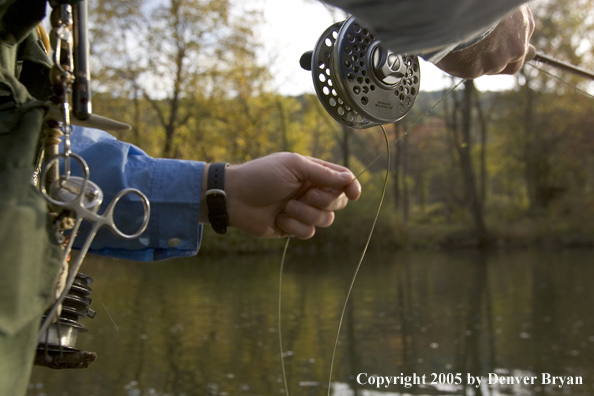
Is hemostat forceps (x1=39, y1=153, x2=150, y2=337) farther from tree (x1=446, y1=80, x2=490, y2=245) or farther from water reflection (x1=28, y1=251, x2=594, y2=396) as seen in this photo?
tree (x1=446, y1=80, x2=490, y2=245)

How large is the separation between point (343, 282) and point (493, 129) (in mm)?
17545

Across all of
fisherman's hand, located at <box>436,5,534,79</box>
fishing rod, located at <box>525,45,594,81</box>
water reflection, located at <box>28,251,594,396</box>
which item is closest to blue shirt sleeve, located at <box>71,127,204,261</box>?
fisherman's hand, located at <box>436,5,534,79</box>

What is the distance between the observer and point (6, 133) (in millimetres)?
719

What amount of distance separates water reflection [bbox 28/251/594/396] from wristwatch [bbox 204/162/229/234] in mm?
3665

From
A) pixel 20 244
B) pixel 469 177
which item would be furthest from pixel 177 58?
pixel 20 244

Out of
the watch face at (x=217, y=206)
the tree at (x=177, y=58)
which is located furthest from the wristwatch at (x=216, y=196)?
the tree at (x=177, y=58)

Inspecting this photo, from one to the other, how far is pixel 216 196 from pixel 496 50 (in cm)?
73

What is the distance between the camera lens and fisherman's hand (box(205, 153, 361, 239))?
1.51m

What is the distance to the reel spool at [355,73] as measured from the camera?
1.36 meters

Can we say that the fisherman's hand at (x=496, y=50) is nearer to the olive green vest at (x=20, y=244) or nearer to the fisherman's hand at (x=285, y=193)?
the fisherman's hand at (x=285, y=193)

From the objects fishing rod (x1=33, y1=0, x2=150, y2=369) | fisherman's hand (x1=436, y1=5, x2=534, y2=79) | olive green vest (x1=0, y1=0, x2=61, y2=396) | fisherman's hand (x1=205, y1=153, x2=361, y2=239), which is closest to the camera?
olive green vest (x1=0, y1=0, x2=61, y2=396)

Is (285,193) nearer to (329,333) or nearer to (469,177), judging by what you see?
(329,333)

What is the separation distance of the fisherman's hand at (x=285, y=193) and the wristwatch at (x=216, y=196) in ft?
0.08

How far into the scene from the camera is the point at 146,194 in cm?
139
